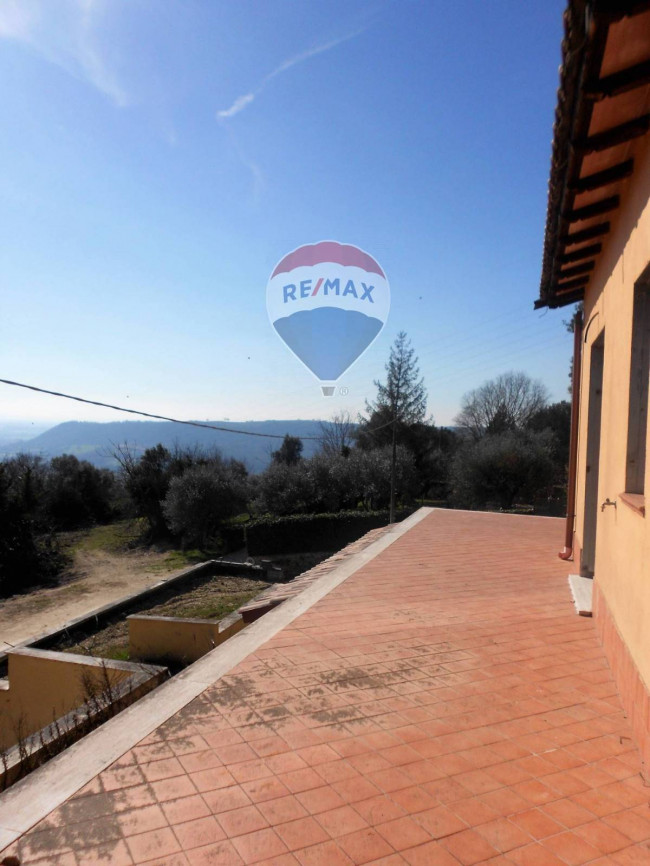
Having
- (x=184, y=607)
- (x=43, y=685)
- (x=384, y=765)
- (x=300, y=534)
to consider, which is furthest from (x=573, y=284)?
(x=300, y=534)

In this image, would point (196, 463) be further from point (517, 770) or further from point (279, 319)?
point (517, 770)

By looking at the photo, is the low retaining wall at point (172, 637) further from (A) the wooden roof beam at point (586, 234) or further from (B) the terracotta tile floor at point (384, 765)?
(A) the wooden roof beam at point (586, 234)

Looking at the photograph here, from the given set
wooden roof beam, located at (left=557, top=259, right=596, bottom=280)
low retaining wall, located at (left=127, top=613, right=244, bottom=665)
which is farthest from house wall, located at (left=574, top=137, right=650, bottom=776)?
low retaining wall, located at (left=127, top=613, right=244, bottom=665)

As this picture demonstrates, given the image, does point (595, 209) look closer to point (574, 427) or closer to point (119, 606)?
point (574, 427)

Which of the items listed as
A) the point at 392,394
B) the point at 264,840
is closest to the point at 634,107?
the point at 264,840

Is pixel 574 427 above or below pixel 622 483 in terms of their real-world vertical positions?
above

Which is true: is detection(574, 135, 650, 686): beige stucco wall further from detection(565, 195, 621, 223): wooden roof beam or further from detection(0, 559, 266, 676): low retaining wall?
detection(0, 559, 266, 676): low retaining wall

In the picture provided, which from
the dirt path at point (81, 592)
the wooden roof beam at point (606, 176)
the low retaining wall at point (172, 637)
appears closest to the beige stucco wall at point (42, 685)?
the low retaining wall at point (172, 637)
